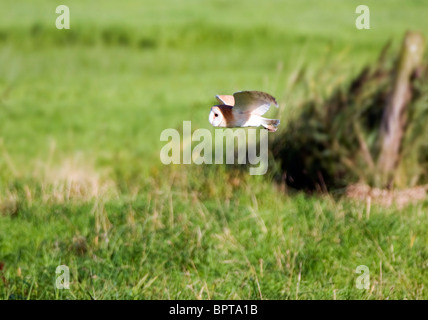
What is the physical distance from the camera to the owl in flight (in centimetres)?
197

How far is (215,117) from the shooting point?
1.88 m

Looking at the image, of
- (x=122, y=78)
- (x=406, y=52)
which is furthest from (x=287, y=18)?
(x=406, y=52)

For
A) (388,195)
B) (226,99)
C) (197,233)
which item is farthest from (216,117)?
(388,195)

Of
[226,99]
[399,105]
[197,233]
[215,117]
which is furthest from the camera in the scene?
[399,105]

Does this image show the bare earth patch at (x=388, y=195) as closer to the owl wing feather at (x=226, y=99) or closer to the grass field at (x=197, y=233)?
the grass field at (x=197, y=233)

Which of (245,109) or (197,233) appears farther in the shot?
(197,233)

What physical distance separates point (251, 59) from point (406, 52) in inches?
422

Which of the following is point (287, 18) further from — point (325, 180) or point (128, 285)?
point (128, 285)

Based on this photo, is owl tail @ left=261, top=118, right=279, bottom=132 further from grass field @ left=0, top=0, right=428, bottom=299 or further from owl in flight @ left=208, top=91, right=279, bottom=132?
grass field @ left=0, top=0, right=428, bottom=299

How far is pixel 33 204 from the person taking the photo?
461 cm

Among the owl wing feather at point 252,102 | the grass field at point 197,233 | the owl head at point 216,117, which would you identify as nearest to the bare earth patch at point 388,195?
the grass field at point 197,233

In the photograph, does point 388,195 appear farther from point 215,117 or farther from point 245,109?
point 215,117

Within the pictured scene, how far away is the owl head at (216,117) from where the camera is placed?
1856 millimetres

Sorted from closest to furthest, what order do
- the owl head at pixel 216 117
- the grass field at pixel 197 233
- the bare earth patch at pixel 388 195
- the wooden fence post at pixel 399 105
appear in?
the owl head at pixel 216 117 → the grass field at pixel 197 233 → the bare earth patch at pixel 388 195 → the wooden fence post at pixel 399 105
